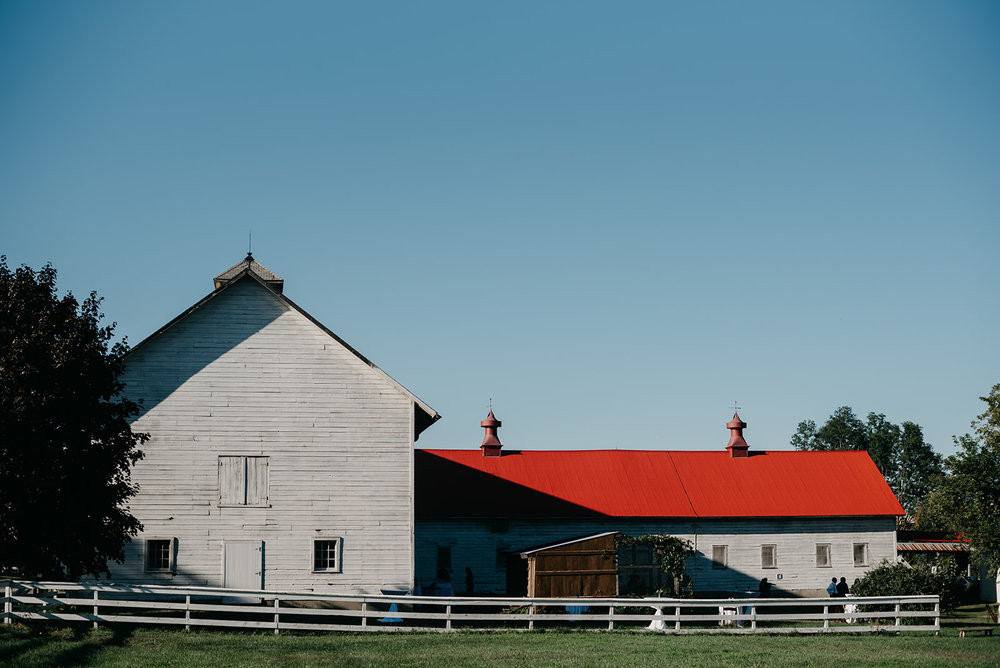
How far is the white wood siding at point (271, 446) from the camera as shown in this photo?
32375 millimetres

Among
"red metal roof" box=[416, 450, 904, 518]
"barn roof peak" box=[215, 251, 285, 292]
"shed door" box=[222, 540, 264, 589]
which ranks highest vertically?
"barn roof peak" box=[215, 251, 285, 292]

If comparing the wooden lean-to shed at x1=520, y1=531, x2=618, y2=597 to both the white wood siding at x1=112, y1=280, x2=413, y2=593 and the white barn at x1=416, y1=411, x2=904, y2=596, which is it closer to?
the white barn at x1=416, y1=411, x2=904, y2=596

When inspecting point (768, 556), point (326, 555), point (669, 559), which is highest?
point (326, 555)

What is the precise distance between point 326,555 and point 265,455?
3.82 metres

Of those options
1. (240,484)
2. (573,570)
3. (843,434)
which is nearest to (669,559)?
(573,570)

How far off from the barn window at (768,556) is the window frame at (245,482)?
80.9 ft

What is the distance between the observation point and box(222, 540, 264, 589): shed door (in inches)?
1268

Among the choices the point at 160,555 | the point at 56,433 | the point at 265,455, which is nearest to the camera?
the point at 56,433

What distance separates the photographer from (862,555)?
4756cm

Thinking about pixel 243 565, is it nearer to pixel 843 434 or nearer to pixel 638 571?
pixel 638 571

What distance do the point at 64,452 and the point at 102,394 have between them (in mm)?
1986

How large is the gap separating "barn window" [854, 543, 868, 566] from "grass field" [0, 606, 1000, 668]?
19757 millimetres

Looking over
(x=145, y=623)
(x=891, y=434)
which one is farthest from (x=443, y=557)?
(x=891, y=434)

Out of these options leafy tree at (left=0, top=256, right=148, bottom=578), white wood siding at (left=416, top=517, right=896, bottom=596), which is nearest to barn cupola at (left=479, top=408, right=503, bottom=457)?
white wood siding at (left=416, top=517, right=896, bottom=596)
